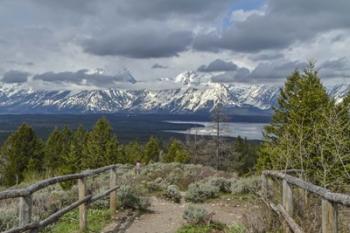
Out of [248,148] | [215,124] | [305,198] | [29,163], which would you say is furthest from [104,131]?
[305,198]

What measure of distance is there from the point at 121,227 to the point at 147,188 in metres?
8.04

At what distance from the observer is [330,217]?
16.5 ft

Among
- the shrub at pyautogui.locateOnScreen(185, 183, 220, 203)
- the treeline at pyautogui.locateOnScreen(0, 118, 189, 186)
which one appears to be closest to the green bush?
the shrub at pyautogui.locateOnScreen(185, 183, 220, 203)

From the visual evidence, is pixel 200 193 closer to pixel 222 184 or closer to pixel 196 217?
pixel 222 184

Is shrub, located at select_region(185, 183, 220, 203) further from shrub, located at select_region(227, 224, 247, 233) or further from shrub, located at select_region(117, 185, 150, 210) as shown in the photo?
shrub, located at select_region(227, 224, 247, 233)

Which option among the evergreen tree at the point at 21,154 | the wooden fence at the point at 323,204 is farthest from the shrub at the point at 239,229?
the evergreen tree at the point at 21,154

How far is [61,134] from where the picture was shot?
82.9 m

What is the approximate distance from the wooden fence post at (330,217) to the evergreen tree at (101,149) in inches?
2359

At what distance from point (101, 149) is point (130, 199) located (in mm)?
51637

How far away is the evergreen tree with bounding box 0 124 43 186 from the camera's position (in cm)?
6681

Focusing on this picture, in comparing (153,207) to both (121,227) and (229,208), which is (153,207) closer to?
(229,208)

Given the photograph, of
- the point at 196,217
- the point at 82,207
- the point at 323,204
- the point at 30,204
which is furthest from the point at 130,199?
the point at 323,204

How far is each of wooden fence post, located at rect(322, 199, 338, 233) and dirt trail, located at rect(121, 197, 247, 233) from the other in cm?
579

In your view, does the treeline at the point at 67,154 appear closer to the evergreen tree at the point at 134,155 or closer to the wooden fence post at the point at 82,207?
the evergreen tree at the point at 134,155
